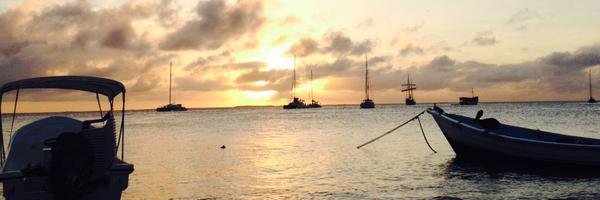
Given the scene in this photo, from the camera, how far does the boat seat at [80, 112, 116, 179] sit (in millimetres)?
12281

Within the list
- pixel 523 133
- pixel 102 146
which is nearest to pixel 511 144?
pixel 523 133

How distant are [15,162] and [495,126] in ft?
66.7

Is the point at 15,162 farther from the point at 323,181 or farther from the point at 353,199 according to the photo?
the point at 323,181

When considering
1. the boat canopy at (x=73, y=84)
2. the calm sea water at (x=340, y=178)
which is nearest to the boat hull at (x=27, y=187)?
the boat canopy at (x=73, y=84)

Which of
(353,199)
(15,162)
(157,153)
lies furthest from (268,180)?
(157,153)

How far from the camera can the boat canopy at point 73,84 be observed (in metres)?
13.2

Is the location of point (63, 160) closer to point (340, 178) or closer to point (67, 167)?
point (67, 167)

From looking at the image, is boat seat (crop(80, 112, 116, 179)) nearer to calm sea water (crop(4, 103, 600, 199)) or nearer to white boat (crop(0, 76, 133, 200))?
white boat (crop(0, 76, 133, 200))

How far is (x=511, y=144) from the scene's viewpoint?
77.8 feet

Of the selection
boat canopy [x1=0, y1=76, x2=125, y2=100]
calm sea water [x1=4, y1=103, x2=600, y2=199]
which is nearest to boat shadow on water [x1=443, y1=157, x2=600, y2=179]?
calm sea water [x1=4, y1=103, x2=600, y2=199]

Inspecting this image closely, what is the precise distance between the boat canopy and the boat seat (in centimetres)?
134

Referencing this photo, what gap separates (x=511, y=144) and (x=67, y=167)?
737 inches

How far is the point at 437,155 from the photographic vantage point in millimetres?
30797

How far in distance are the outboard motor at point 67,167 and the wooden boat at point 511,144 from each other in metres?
18.3
